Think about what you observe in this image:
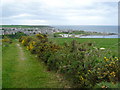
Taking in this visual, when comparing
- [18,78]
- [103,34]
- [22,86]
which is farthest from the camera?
[103,34]

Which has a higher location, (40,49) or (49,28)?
(49,28)

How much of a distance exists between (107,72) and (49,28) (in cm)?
931

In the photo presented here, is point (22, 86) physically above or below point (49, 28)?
below

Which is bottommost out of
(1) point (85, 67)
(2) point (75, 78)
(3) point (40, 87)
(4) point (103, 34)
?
(3) point (40, 87)

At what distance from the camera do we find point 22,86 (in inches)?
148

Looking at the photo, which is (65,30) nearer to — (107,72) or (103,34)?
(103,34)

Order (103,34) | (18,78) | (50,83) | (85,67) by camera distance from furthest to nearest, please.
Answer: (103,34), (18,78), (50,83), (85,67)

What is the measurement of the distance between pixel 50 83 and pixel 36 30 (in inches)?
429

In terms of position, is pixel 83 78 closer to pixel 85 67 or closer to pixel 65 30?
pixel 85 67

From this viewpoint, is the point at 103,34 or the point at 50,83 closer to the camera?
the point at 50,83

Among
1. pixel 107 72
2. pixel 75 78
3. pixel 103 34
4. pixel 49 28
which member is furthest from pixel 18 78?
pixel 49 28

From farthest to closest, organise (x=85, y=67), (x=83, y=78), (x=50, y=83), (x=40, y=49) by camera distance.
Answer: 1. (x=40, y=49)
2. (x=50, y=83)
3. (x=85, y=67)
4. (x=83, y=78)

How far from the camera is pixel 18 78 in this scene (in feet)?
14.3

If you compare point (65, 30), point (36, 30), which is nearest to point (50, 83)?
point (65, 30)
